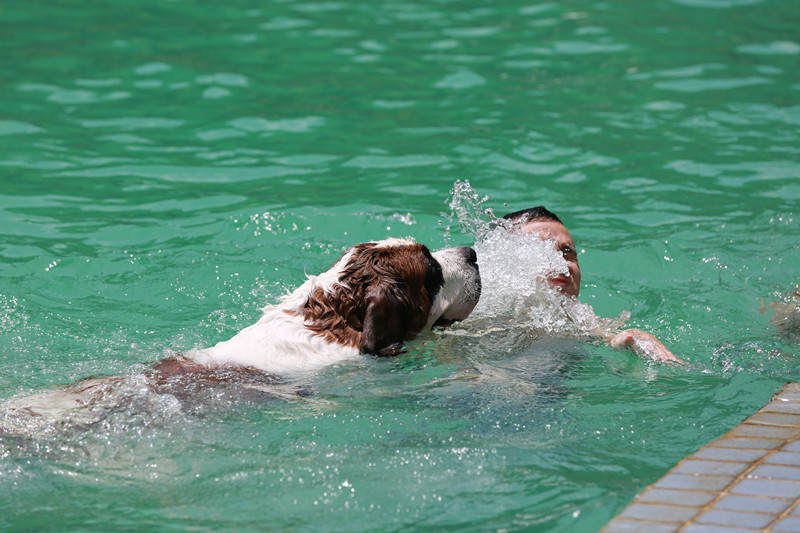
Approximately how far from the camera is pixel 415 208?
29.5 feet

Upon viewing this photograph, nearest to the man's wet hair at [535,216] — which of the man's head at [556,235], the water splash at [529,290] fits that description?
the man's head at [556,235]

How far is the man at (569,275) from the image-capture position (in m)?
5.67

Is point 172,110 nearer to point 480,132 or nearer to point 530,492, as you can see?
point 480,132

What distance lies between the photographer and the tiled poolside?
379cm

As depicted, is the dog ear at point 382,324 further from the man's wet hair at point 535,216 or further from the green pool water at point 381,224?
the man's wet hair at point 535,216

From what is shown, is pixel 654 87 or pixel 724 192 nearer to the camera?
pixel 724 192

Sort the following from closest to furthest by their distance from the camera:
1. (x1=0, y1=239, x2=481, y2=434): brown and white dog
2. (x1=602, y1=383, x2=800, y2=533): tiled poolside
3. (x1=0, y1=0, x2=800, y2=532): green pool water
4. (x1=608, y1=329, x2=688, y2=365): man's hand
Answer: (x1=602, y1=383, x2=800, y2=533): tiled poolside, (x1=0, y1=0, x2=800, y2=532): green pool water, (x1=0, y1=239, x2=481, y2=434): brown and white dog, (x1=608, y1=329, x2=688, y2=365): man's hand


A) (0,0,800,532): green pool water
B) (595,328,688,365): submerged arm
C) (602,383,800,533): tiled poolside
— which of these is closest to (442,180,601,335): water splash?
(0,0,800,532): green pool water

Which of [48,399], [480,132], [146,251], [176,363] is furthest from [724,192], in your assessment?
[48,399]

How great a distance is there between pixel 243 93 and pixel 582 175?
4953 mm

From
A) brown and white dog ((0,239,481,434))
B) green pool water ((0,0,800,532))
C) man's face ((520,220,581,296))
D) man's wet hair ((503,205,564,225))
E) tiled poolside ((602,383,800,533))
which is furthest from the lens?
man's wet hair ((503,205,564,225))

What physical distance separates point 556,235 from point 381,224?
8.18 ft

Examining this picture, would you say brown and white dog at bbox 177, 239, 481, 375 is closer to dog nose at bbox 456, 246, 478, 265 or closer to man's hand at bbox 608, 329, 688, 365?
dog nose at bbox 456, 246, 478, 265

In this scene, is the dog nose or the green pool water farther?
the dog nose
